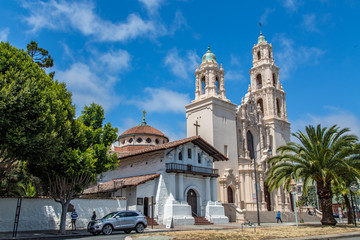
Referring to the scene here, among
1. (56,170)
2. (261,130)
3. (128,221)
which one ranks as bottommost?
(128,221)

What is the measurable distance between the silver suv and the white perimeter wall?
464 cm

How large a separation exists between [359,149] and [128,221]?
18022mm

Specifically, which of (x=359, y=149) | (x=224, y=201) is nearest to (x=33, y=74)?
(x=359, y=149)

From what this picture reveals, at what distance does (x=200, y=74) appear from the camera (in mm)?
46656

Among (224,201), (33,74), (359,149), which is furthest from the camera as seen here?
(224,201)

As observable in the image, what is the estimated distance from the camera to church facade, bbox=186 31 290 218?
1636 inches

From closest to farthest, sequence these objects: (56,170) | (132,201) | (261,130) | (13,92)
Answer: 1. (13,92)
2. (56,170)
3. (132,201)
4. (261,130)

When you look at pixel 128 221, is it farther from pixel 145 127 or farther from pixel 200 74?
pixel 145 127

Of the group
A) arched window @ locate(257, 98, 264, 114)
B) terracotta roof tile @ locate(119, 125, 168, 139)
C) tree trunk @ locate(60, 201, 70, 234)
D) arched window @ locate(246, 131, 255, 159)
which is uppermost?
arched window @ locate(257, 98, 264, 114)

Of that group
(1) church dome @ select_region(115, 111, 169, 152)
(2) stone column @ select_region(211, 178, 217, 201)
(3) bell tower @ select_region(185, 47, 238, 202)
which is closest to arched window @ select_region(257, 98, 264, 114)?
(3) bell tower @ select_region(185, 47, 238, 202)

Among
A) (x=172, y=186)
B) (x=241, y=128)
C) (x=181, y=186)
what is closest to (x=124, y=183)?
(x=172, y=186)

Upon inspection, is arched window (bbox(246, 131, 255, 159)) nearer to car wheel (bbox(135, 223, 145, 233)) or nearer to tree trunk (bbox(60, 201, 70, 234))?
car wheel (bbox(135, 223, 145, 233))

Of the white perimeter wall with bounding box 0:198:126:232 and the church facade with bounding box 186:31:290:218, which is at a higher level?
the church facade with bounding box 186:31:290:218

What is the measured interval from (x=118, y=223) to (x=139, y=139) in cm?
3313
